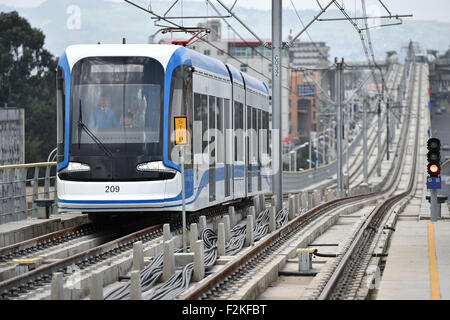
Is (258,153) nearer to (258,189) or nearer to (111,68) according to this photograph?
(258,189)

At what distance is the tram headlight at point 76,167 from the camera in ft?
58.7

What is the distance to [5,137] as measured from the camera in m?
21.8

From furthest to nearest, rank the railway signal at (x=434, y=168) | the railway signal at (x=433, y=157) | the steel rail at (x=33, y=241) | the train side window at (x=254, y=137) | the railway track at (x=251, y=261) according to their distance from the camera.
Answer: the train side window at (x=254, y=137) < the railway signal at (x=434, y=168) < the railway signal at (x=433, y=157) < the steel rail at (x=33, y=241) < the railway track at (x=251, y=261)

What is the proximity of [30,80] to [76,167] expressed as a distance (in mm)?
60491

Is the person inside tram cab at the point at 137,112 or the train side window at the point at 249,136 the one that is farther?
the train side window at the point at 249,136

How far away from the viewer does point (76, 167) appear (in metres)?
18.0

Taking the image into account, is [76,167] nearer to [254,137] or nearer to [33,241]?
[33,241]

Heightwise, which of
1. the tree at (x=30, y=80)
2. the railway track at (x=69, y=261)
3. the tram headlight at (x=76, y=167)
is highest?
the tree at (x=30, y=80)

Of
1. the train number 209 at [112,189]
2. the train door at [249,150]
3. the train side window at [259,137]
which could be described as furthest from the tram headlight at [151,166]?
the train side window at [259,137]

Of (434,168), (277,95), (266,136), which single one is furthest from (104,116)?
(266,136)

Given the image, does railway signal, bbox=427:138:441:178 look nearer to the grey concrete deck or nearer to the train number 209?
the grey concrete deck

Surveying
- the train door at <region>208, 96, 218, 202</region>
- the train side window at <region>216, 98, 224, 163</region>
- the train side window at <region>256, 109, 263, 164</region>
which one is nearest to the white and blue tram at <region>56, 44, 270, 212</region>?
the train door at <region>208, 96, 218, 202</region>

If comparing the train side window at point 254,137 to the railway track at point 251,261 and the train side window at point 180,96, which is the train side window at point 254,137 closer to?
the railway track at point 251,261

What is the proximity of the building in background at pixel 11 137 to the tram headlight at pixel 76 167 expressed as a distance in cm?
367
